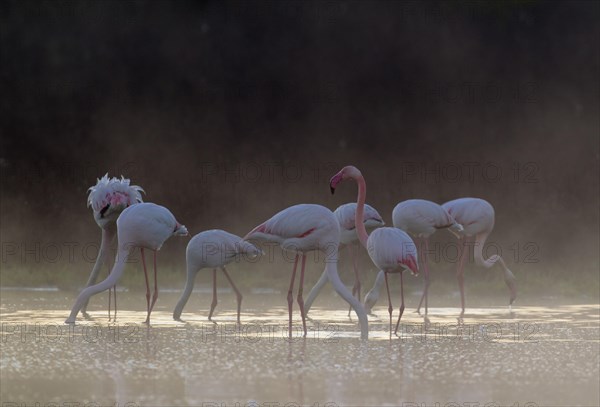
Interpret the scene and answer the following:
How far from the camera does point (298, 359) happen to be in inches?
283

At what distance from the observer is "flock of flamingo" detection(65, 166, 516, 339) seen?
27.8 ft

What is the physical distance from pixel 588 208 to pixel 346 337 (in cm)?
779

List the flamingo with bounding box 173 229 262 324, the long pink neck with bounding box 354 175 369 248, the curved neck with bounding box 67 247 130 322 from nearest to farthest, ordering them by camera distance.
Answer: the curved neck with bounding box 67 247 130 322, the long pink neck with bounding box 354 175 369 248, the flamingo with bounding box 173 229 262 324

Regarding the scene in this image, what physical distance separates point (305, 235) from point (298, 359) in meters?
1.54

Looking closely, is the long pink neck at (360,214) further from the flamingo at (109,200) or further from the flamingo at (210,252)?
the flamingo at (109,200)

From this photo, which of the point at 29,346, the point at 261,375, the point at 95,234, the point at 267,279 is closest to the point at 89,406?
the point at 261,375

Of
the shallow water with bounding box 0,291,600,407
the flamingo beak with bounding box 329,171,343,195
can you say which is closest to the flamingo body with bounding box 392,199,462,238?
the shallow water with bounding box 0,291,600,407

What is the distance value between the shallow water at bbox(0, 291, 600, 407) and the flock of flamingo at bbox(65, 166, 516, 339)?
1.04 ft

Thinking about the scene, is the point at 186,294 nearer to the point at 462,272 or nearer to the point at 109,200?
the point at 109,200

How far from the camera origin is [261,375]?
6.48 m

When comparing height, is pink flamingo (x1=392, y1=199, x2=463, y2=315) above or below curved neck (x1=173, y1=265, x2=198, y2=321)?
above

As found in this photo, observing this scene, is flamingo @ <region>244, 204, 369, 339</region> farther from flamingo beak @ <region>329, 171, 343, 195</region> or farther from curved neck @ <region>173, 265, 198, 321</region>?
curved neck @ <region>173, 265, 198, 321</region>

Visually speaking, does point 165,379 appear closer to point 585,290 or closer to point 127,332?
point 127,332

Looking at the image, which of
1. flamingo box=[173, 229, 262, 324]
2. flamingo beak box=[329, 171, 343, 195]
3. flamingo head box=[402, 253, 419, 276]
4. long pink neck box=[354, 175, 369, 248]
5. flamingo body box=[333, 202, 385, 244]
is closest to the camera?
flamingo head box=[402, 253, 419, 276]
